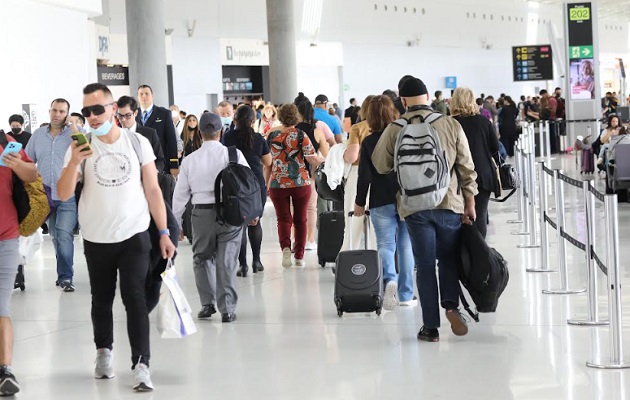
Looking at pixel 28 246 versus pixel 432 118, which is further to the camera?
pixel 28 246

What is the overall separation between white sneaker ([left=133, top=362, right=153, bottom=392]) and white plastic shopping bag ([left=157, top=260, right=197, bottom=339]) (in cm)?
21

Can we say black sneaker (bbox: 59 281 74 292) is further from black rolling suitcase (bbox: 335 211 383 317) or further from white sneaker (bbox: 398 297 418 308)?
white sneaker (bbox: 398 297 418 308)

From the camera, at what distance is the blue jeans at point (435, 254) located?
697cm

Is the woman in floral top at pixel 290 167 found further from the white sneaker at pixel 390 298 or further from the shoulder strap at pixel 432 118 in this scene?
the shoulder strap at pixel 432 118

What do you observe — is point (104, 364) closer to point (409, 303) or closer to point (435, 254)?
point (435, 254)

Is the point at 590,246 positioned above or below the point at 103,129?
below

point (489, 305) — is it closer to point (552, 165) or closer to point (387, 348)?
point (387, 348)

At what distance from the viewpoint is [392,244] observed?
327 inches

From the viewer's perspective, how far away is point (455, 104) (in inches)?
357

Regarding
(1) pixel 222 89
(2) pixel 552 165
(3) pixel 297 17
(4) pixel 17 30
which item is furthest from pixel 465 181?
(3) pixel 297 17

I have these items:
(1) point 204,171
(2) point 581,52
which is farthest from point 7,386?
(2) point 581,52

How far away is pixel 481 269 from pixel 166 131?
513 cm

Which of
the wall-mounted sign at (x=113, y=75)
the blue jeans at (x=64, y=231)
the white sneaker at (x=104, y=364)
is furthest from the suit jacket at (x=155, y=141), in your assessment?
the wall-mounted sign at (x=113, y=75)

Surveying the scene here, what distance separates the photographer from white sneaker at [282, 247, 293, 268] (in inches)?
437
